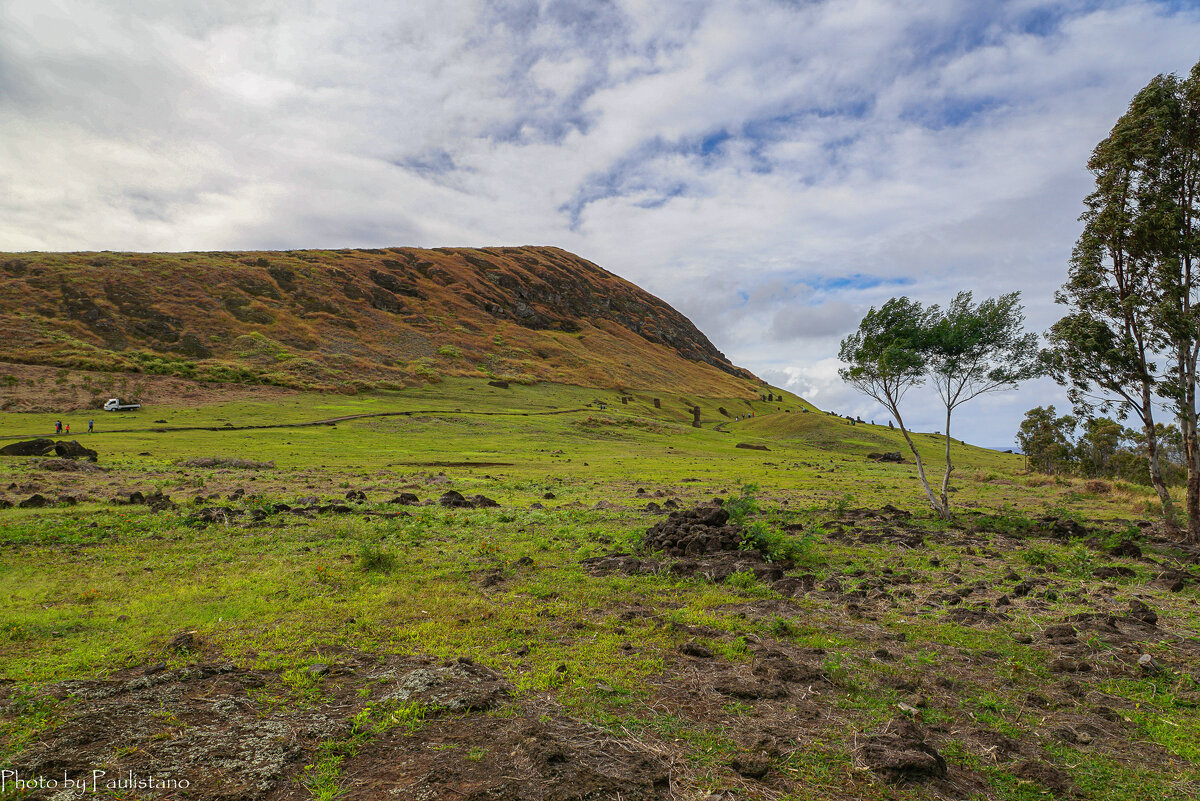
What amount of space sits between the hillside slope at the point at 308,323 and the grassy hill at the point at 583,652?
72749mm

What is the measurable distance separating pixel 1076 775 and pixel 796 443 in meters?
78.4

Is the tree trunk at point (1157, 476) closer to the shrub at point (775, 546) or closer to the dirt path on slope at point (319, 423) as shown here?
the shrub at point (775, 546)

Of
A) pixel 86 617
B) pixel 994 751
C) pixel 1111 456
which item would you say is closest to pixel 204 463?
pixel 86 617

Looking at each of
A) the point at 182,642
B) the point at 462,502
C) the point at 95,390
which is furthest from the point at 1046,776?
the point at 95,390

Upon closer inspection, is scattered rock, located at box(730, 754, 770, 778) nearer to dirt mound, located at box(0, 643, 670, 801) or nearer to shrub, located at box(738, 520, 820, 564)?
dirt mound, located at box(0, 643, 670, 801)

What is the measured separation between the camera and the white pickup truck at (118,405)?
60906 mm

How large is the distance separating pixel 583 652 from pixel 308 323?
114 m

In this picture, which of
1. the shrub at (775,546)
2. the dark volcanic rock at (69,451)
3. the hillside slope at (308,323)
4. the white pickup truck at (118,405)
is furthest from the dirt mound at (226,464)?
the hillside slope at (308,323)

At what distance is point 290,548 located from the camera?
15.1 meters

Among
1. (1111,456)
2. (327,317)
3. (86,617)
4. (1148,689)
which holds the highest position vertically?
(327,317)

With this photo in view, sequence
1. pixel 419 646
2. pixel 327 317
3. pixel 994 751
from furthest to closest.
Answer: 1. pixel 327 317
2. pixel 419 646
3. pixel 994 751

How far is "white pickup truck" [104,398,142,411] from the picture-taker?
200 ft

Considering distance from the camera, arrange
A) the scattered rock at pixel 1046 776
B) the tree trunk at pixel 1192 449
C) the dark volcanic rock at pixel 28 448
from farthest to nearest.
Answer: the dark volcanic rock at pixel 28 448, the tree trunk at pixel 1192 449, the scattered rock at pixel 1046 776

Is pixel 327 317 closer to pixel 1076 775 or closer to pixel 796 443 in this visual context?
pixel 796 443
